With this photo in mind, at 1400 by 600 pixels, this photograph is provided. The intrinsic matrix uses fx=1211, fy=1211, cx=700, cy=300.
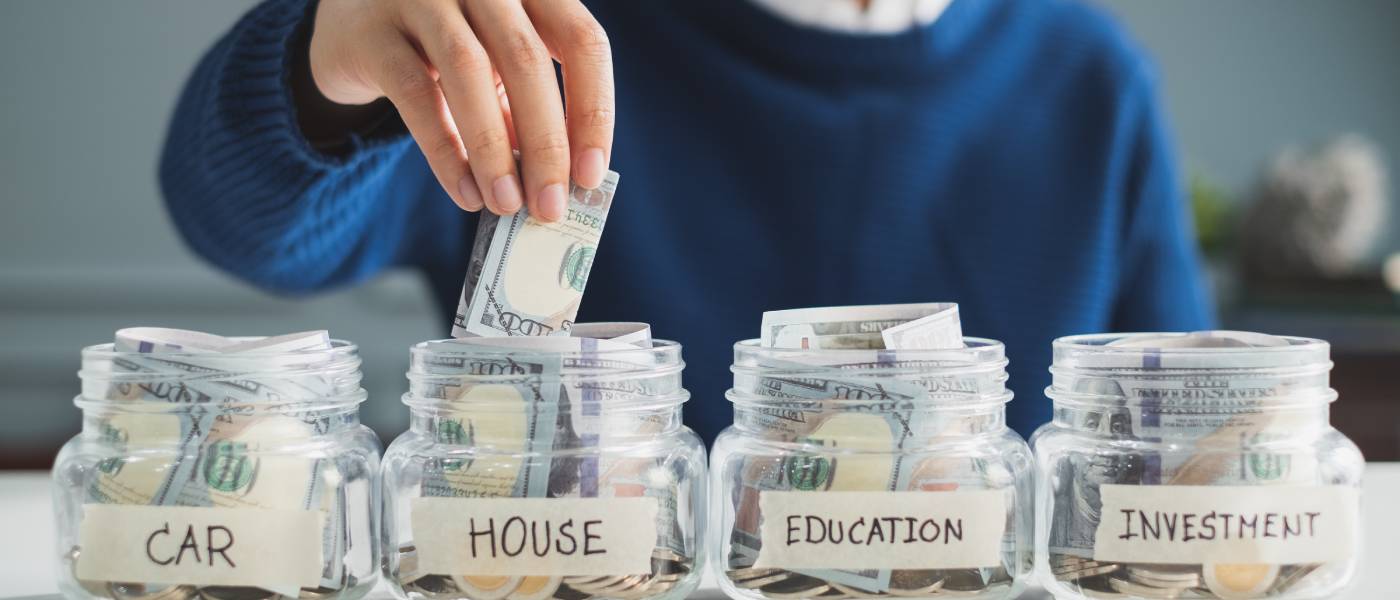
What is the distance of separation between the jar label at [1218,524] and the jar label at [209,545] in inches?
15.4

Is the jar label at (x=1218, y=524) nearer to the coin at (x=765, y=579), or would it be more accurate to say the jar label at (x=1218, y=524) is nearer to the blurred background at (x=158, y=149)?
the coin at (x=765, y=579)

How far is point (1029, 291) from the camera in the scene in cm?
154

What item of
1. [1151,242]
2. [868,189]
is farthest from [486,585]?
[1151,242]

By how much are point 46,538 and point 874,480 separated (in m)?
0.59

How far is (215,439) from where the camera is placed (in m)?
0.60

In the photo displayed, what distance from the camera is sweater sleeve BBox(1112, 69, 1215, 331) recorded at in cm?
157

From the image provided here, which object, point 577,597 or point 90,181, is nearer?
point 577,597

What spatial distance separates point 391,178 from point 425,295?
2.62m

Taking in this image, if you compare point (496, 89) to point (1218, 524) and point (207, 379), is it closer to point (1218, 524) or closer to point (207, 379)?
point (207, 379)

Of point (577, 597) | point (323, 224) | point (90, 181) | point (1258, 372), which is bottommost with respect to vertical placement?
→ point (577, 597)

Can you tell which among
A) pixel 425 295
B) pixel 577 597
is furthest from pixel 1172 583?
pixel 425 295

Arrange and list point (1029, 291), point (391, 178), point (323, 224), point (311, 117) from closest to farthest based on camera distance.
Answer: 1. point (311, 117)
2. point (323, 224)
3. point (391, 178)
4. point (1029, 291)

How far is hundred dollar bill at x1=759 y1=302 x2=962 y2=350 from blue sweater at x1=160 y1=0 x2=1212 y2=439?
769 mm

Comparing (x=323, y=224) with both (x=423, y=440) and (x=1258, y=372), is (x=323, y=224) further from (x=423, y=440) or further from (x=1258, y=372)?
(x=1258, y=372)
